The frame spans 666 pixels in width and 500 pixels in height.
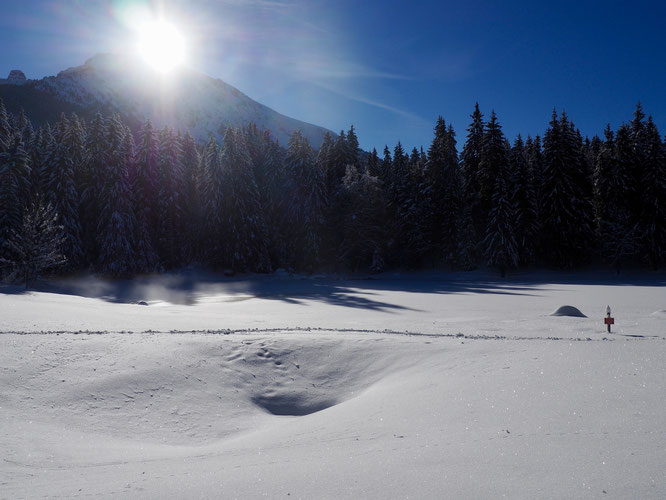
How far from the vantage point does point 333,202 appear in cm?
4366

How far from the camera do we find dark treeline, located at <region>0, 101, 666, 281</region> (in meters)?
35.1

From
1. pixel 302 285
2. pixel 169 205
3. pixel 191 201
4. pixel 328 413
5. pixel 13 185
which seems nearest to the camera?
pixel 328 413

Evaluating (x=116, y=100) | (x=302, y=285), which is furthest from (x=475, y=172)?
(x=116, y=100)

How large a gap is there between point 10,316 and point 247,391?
7.46 metres

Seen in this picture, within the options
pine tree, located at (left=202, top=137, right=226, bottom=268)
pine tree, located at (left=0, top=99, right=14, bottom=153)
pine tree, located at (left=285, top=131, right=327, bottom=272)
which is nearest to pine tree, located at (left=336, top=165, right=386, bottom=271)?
pine tree, located at (left=285, top=131, right=327, bottom=272)

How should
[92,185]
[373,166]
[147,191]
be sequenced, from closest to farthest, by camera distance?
[92,185]
[147,191]
[373,166]

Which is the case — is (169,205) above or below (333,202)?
below

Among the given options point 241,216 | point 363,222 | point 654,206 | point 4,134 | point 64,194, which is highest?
point 4,134

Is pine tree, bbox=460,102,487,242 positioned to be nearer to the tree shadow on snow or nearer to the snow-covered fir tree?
the tree shadow on snow

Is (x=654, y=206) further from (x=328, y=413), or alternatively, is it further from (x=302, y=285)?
(x=328, y=413)

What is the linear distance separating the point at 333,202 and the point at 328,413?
3918 cm

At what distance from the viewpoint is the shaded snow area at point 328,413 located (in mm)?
2885

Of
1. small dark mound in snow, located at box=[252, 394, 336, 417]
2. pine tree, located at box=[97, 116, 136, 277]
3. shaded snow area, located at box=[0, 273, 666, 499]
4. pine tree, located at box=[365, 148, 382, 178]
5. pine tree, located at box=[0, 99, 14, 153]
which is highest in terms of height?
pine tree, located at box=[365, 148, 382, 178]

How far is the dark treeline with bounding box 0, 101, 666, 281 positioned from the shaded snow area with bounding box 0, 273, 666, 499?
2889 centimetres
